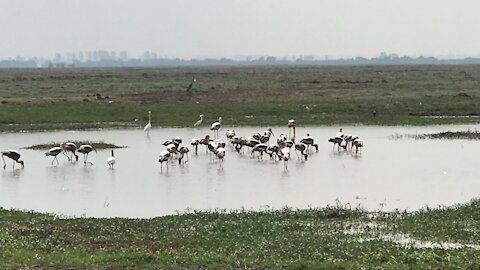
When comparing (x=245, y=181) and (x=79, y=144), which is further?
(x=79, y=144)

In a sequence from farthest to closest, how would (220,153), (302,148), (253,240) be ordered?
(302,148) < (220,153) < (253,240)

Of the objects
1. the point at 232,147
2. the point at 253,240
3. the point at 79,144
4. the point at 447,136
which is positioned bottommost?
the point at 232,147

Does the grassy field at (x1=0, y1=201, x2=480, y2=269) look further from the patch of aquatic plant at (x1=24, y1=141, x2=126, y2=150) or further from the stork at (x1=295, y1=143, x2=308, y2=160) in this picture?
the patch of aquatic plant at (x1=24, y1=141, x2=126, y2=150)

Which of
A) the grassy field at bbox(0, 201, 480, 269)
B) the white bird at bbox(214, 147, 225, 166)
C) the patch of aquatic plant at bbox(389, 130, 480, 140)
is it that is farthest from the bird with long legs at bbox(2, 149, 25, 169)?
the patch of aquatic plant at bbox(389, 130, 480, 140)

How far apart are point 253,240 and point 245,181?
8728mm

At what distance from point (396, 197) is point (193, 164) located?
980 centimetres

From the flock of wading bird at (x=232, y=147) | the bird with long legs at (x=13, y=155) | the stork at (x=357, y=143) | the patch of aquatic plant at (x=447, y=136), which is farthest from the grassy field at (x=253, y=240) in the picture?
the patch of aquatic plant at (x=447, y=136)

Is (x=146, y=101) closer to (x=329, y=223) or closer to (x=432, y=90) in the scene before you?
(x=432, y=90)

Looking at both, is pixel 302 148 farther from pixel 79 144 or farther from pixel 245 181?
pixel 79 144

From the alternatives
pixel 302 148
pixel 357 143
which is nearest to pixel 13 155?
pixel 302 148

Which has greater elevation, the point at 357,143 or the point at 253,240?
the point at 253,240

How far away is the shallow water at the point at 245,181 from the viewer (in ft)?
66.0

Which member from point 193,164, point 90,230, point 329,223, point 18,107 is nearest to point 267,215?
point 329,223

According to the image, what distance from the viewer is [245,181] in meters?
23.7
